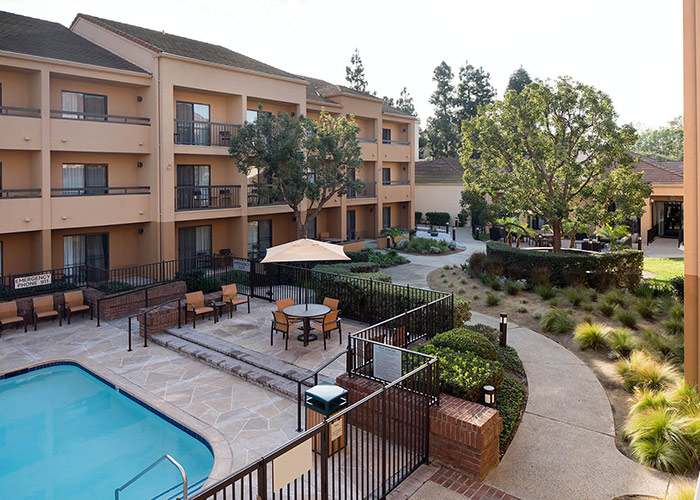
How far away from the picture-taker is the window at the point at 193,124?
23.7 meters

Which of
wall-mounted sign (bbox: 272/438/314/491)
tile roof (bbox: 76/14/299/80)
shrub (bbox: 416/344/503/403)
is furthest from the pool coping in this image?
tile roof (bbox: 76/14/299/80)

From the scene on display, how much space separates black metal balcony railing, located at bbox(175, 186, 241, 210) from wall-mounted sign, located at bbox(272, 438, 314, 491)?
62.9 ft

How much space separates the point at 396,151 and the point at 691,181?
95.5 ft

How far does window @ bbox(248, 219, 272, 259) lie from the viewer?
27.9 m

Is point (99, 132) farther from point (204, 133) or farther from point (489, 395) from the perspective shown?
point (489, 395)

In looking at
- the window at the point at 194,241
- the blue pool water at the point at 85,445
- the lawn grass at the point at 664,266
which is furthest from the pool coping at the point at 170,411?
the lawn grass at the point at 664,266

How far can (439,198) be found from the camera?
48.8 metres

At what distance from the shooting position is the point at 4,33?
1984 centimetres

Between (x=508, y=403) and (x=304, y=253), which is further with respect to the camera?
(x=304, y=253)

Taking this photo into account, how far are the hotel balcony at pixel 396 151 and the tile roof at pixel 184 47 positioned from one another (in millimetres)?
10885

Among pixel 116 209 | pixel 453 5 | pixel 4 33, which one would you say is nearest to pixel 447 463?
pixel 453 5

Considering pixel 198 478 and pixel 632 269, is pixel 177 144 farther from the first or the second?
pixel 632 269

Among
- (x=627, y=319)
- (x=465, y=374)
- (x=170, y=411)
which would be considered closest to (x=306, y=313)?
(x=170, y=411)

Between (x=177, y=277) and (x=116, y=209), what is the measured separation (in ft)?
13.2
